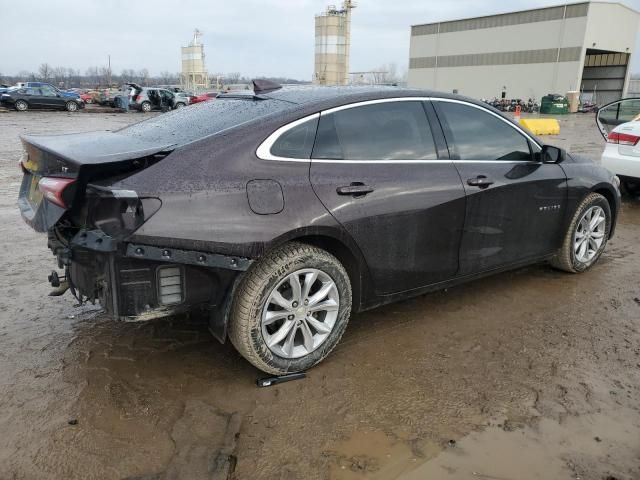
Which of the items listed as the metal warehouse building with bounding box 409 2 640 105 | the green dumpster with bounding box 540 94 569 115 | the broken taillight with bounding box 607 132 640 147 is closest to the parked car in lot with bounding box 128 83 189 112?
the green dumpster with bounding box 540 94 569 115

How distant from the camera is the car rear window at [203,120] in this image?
300 cm

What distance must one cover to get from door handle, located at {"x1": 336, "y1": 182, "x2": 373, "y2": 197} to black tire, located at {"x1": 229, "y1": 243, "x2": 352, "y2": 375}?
0.37 metres

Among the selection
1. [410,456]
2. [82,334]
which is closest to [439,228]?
[410,456]

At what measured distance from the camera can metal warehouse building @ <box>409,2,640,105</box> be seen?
1905 inches

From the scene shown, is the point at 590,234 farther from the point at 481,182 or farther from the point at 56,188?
the point at 56,188

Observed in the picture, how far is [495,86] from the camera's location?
5616 centimetres

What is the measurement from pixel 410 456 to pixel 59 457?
5.37 feet

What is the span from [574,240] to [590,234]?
0.92 ft

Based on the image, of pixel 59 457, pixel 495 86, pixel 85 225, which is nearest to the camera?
pixel 59 457

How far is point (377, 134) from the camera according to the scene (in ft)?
11.0

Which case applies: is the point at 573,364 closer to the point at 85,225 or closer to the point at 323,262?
the point at 323,262

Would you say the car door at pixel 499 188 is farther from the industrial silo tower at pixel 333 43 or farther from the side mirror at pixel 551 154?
the industrial silo tower at pixel 333 43

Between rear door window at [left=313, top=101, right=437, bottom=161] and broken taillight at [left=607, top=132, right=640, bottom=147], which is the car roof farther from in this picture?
broken taillight at [left=607, top=132, right=640, bottom=147]

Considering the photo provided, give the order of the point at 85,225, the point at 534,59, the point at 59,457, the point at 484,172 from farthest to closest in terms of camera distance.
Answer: the point at 534,59
the point at 484,172
the point at 85,225
the point at 59,457
